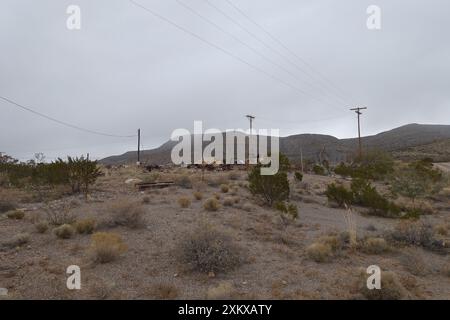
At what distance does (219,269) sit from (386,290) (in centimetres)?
324

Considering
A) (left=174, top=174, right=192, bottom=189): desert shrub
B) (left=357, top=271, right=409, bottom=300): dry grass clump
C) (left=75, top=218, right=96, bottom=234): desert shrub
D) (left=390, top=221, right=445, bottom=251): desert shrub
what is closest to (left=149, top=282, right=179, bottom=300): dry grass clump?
(left=357, top=271, right=409, bottom=300): dry grass clump

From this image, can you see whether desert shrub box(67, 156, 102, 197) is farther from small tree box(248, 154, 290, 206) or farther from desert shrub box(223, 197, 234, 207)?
small tree box(248, 154, 290, 206)

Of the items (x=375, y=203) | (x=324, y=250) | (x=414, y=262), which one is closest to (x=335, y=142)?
(x=375, y=203)

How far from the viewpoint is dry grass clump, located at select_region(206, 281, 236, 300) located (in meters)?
6.55

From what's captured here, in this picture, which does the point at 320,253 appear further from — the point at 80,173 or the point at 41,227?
the point at 80,173

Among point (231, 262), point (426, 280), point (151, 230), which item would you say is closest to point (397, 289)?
point (426, 280)

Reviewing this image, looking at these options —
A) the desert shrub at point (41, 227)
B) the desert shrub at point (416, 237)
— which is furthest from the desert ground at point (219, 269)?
the desert shrub at point (416, 237)

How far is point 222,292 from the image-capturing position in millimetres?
6609

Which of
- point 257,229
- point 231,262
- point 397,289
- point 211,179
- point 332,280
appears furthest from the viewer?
point 211,179

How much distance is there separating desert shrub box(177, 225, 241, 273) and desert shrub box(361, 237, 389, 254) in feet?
11.3

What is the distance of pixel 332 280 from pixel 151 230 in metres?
5.80

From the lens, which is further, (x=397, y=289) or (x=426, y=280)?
(x=426, y=280)
